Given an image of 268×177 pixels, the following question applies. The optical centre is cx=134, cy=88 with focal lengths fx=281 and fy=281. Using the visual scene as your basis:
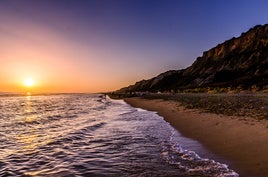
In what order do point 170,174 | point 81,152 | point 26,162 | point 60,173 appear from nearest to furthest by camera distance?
point 170,174 < point 60,173 < point 26,162 < point 81,152

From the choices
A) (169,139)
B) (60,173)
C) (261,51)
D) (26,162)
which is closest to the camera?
(60,173)

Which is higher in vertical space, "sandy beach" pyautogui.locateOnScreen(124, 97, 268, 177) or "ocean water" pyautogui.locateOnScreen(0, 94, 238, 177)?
"sandy beach" pyautogui.locateOnScreen(124, 97, 268, 177)

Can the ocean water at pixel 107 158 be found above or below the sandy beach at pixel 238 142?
below

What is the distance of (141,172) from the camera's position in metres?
9.89

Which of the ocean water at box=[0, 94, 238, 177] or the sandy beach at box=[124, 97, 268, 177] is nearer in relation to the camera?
the sandy beach at box=[124, 97, 268, 177]

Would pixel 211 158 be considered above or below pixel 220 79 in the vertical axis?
below

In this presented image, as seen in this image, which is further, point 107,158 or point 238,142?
point 238,142

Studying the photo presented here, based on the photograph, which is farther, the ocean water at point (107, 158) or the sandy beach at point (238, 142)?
the ocean water at point (107, 158)

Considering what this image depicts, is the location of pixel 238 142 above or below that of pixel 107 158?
above

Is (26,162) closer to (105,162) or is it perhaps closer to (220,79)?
(105,162)

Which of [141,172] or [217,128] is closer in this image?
[141,172]

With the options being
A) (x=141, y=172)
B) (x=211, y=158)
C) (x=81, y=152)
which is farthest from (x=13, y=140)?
(x=211, y=158)

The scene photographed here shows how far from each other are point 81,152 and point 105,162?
264cm

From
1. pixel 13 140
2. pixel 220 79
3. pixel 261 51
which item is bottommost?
pixel 13 140
